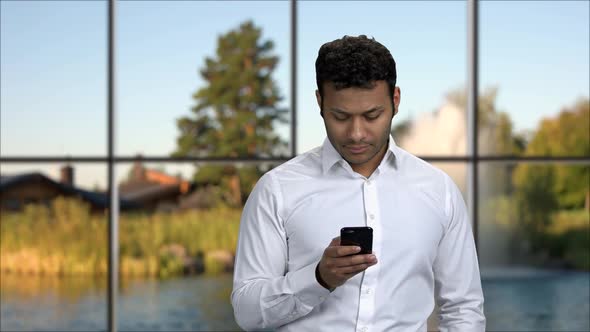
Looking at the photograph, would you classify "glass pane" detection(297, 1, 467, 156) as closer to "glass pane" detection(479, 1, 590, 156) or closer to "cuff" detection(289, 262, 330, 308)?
"glass pane" detection(479, 1, 590, 156)

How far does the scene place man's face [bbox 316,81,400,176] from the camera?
3.68ft

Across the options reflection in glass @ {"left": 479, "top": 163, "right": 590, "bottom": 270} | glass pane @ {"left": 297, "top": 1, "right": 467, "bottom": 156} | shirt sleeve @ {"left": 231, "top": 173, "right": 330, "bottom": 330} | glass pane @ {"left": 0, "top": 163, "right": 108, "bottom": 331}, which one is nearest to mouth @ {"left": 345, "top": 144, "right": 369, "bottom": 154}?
shirt sleeve @ {"left": 231, "top": 173, "right": 330, "bottom": 330}

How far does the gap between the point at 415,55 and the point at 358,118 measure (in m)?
2.07

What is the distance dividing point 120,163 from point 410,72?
1129 millimetres

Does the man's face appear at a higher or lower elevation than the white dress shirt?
higher

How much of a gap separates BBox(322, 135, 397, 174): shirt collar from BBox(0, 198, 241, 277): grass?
189 centimetres

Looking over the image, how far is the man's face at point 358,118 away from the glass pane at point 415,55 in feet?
5.95

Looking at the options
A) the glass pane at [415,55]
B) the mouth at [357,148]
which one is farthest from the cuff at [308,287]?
the glass pane at [415,55]

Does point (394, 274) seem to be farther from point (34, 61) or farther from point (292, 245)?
point (34, 61)

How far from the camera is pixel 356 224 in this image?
1.20 metres

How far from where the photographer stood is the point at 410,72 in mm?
3125

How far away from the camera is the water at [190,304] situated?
3064 mm

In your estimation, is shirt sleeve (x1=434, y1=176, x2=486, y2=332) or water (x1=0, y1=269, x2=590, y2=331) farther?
water (x1=0, y1=269, x2=590, y2=331)

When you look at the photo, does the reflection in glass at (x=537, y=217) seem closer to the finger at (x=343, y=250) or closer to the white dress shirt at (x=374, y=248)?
the white dress shirt at (x=374, y=248)
